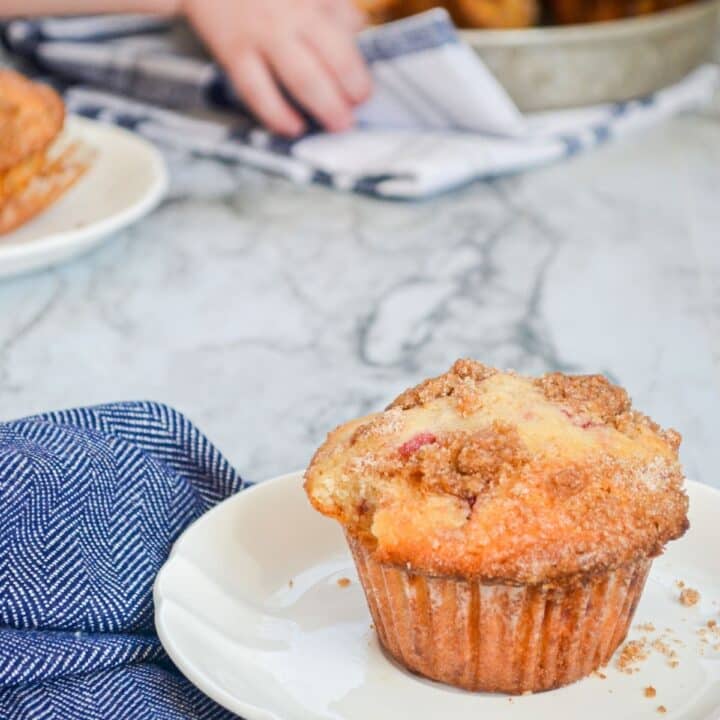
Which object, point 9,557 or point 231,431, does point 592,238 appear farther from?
point 9,557

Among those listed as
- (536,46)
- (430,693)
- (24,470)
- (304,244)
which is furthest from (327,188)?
(430,693)

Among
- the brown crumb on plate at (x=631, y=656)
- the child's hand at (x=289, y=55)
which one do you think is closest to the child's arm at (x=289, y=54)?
the child's hand at (x=289, y=55)

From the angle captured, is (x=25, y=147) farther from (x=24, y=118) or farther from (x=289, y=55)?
(x=289, y=55)

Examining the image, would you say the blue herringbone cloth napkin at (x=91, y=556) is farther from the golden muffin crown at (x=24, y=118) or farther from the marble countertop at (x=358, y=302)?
the golden muffin crown at (x=24, y=118)

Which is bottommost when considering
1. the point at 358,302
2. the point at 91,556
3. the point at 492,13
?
the point at 358,302

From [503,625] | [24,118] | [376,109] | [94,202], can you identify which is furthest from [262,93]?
[503,625]

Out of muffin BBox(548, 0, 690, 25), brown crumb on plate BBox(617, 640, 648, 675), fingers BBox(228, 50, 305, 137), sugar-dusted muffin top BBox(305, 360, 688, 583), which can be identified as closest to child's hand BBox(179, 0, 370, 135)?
fingers BBox(228, 50, 305, 137)
